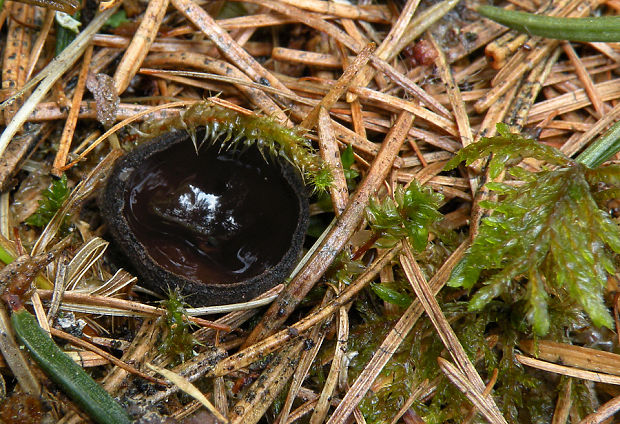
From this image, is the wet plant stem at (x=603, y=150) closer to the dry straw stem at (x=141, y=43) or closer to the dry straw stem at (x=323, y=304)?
the dry straw stem at (x=323, y=304)

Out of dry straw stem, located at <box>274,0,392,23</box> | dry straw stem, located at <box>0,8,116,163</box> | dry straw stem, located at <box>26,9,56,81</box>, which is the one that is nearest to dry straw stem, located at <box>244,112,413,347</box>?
dry straw stem, located at <box>274,0,392,23</box>

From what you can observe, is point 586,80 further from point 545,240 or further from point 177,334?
point 177,334

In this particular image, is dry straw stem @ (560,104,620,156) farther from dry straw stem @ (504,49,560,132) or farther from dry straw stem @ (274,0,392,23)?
dry straw stem @ (274,0,392,23)

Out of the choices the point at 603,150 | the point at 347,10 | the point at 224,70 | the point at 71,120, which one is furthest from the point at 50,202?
the point at 603,150

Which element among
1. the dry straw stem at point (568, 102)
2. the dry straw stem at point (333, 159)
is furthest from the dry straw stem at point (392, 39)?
the dry straw stem at point (568, 102)

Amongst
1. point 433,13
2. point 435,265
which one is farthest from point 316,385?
point 433,13

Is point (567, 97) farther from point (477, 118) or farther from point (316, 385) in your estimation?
point (316, 385)
